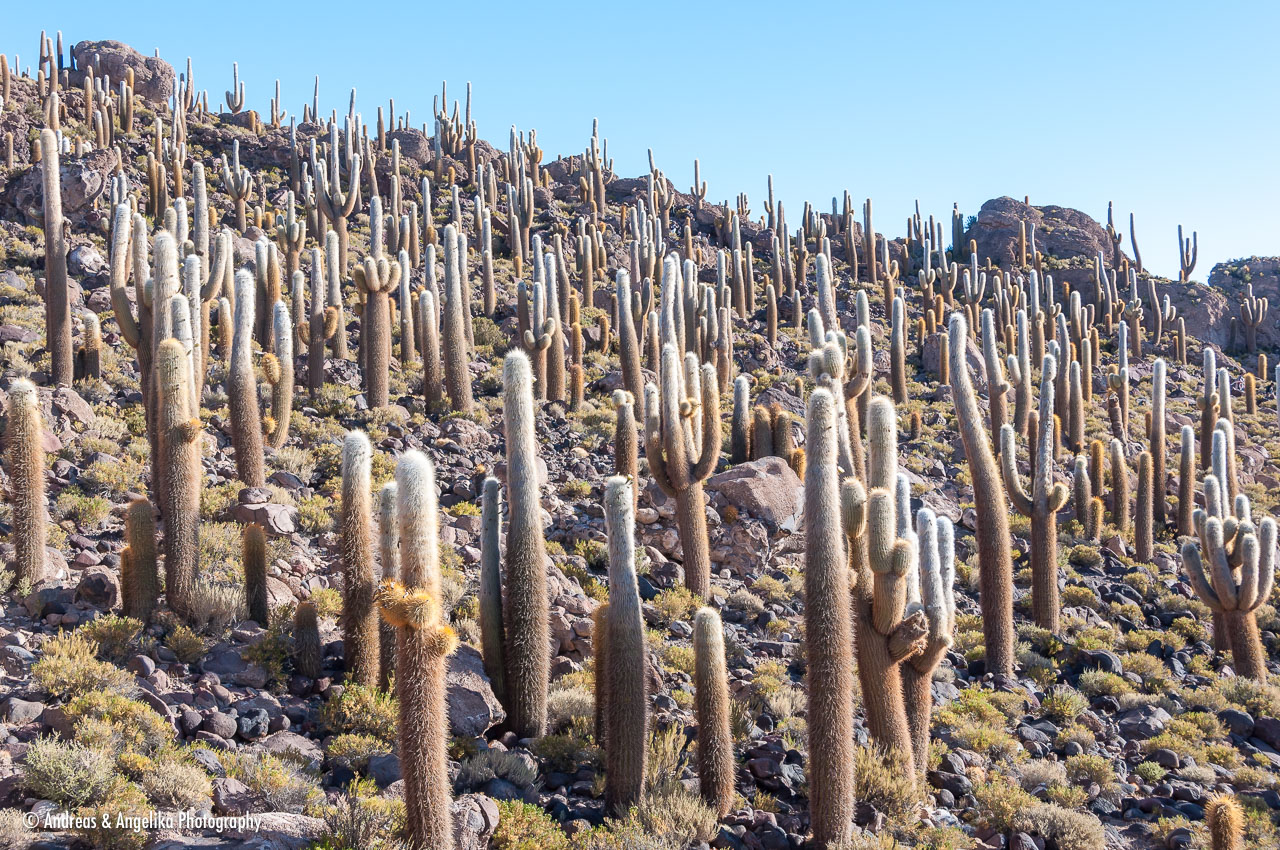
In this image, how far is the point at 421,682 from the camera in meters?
6.09

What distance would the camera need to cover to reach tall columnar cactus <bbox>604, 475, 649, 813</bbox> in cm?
757

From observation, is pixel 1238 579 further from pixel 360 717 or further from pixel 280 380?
pixel 280 380

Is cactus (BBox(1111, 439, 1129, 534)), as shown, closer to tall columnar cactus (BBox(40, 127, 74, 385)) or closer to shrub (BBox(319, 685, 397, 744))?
shrub (BBox(319, 685, 397, 744))

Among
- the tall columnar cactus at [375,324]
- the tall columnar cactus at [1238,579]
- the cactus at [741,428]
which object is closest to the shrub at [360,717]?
the tall columnar cactus at [375,324]

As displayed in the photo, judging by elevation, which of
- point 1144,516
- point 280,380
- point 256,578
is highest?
point 280,380

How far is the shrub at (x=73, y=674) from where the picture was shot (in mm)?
7340

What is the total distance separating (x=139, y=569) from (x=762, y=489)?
31.2ft

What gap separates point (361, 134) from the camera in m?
35.2

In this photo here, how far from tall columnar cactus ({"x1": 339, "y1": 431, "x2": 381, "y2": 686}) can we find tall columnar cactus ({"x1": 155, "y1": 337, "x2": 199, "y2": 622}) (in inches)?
69.2

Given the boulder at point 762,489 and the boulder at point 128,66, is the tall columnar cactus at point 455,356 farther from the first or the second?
the boulder at point 128,66

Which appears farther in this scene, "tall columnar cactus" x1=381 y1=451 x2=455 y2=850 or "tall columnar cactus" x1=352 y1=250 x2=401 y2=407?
"tall columnar cactus" x1=352 y1=250 x2=401 y2=407

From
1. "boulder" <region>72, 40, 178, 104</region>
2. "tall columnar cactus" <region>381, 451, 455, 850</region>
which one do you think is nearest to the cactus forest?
"tall columnar cactus" <region>381, 451, 455, 850</region>

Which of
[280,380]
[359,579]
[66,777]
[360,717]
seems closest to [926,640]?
[360,717]

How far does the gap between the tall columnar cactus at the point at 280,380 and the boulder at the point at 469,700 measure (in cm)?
726
